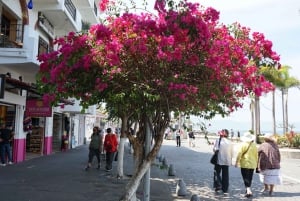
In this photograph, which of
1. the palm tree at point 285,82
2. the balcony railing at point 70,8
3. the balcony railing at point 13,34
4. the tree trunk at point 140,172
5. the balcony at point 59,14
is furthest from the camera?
the palm tree at point 285,82

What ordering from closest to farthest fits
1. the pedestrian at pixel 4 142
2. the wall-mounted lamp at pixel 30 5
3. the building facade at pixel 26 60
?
the building facade at pixel 26 60 < the pedestrian at pixel 4 142 < the wall-mounted lamp at pixel 30 5

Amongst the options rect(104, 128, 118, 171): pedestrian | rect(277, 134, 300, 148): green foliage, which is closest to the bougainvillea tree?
rect(104, 128, 118, 171): pedestrian

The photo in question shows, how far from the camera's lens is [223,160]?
1104 cm

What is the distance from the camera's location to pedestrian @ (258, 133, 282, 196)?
11.0 meters

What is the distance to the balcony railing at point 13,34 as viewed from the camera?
52.6 feet

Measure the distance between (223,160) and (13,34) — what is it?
34.7 ft

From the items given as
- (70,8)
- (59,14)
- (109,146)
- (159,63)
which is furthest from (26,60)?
(159,63)

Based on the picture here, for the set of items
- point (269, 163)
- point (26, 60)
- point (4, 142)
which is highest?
point (26, 60)

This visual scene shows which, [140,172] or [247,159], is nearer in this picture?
[140,172]

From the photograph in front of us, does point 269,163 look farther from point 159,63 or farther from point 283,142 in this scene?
point 283,142

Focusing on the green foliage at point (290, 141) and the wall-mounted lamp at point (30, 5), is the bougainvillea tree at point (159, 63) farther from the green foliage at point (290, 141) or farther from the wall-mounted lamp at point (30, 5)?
the green foliage at point (290, 141)

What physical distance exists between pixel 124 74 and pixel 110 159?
10000mm

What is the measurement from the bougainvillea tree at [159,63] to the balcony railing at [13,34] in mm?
10181

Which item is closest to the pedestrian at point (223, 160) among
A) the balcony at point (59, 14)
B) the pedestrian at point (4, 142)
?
the pedestrian at point (4, 142)
